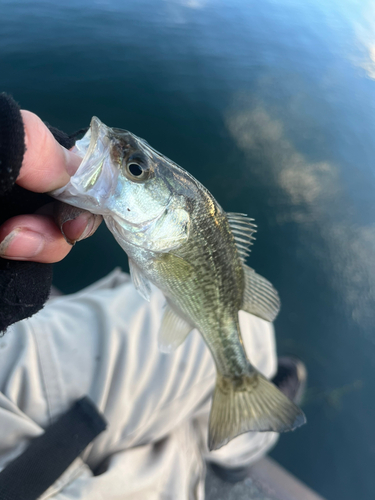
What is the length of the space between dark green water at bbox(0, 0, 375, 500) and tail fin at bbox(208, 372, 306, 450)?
5.17 ft

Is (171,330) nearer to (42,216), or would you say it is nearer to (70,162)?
(42,216)

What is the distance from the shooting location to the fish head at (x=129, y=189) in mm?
1000

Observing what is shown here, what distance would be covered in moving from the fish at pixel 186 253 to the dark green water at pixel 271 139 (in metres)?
1.63

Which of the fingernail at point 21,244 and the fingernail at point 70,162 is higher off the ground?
the fingernail at point 70,162

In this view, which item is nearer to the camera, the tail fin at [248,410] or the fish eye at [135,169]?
the fish eye at [135,169]

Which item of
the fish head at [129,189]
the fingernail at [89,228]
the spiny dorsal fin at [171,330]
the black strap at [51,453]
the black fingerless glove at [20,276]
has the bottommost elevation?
the black strap at [51,453]

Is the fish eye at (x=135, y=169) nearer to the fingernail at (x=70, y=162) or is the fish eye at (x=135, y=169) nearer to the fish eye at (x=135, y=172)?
the fish eye at (x=135, y=172)

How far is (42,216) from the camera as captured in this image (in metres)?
1.13

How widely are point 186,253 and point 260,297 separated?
1.63 feet

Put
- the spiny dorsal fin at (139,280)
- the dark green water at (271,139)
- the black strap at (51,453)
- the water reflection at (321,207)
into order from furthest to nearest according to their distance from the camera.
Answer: the water reflection at (321,207) → the dark green water at (271,139) → the spiny dorsal fin at (139,280) → the black strap at (51,453)

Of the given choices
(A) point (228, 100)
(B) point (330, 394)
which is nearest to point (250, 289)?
(B) point (330, 394)

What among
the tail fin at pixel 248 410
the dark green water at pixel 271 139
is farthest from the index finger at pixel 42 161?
the dark green water at pixel 271 139

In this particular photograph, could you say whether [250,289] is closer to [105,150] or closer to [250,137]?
[105,150]

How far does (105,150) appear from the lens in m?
1.03
